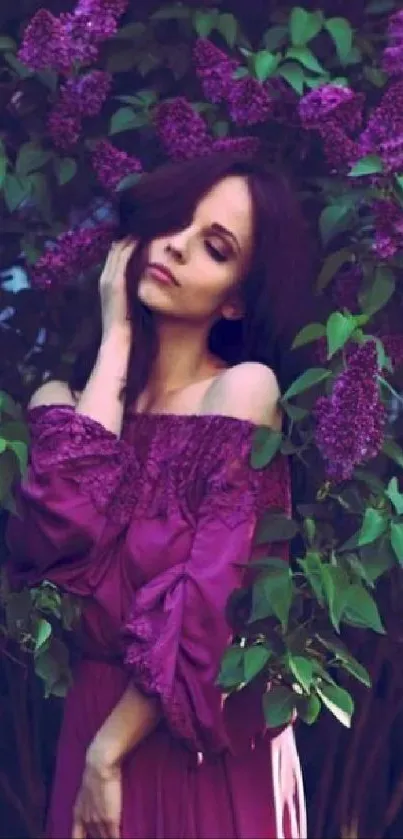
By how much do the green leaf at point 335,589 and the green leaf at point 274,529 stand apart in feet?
0.24

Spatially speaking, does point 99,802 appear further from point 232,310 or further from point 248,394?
point 232,310

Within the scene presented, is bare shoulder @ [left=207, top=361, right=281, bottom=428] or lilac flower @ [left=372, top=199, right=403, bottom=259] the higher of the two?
lilac flower @ [left=372, top=199, right=403, bottom=259]

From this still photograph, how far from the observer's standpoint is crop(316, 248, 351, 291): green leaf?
2.52 metres

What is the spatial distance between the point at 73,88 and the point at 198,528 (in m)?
0.74

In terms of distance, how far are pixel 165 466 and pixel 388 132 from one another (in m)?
0.56

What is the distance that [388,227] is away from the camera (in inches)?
95.9

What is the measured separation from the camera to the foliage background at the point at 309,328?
2342 millimetres

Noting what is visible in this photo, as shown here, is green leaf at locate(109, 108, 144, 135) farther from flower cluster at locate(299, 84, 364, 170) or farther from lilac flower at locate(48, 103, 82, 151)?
flower cluster at locate(299, 84, 364, 170)

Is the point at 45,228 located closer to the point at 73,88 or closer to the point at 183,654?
the point at 73,88

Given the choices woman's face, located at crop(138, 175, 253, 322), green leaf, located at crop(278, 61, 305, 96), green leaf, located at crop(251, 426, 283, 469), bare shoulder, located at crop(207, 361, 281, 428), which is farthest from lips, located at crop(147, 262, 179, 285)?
green leaf, located at crop(278, 61, 305, 96)

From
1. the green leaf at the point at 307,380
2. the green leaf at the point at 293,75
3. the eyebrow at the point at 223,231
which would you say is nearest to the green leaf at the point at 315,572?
the green leaf at the point at 307,380

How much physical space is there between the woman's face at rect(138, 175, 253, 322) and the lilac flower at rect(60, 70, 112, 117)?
0.86ft

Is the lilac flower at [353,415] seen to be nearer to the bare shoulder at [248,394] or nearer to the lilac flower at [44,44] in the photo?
the bare shoulder at [248,394]

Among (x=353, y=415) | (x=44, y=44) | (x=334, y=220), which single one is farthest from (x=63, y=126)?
(x=353, y=415)
